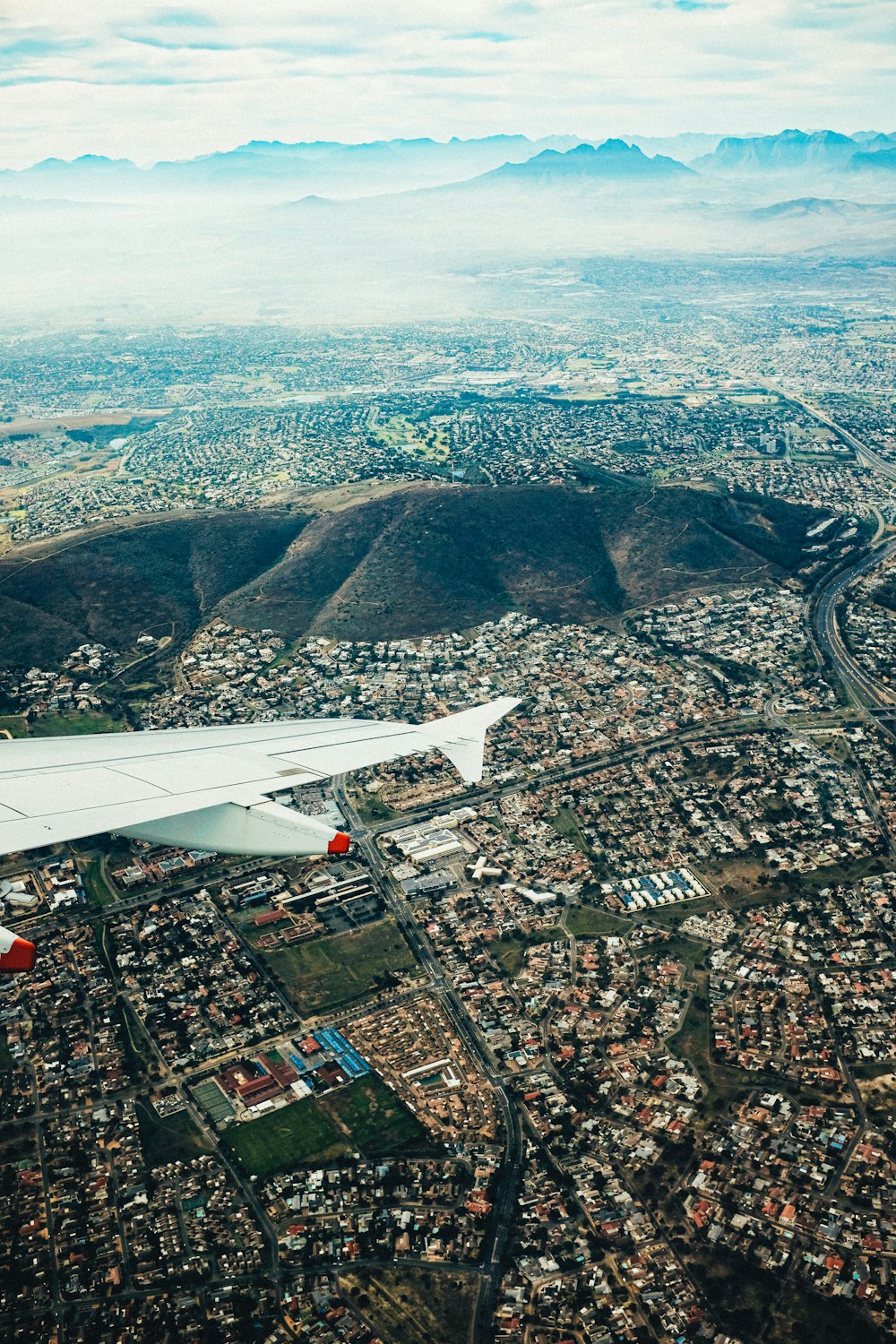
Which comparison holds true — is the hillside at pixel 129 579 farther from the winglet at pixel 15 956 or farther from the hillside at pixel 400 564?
the winglet at pixel 15 956

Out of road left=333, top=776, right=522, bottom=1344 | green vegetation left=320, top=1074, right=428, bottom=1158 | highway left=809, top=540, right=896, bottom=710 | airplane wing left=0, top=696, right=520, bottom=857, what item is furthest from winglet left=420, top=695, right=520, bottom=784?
highway left=809, top=540, right=896, bottom=710

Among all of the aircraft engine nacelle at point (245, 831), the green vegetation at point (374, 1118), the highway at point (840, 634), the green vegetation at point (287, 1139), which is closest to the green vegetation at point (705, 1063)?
the green vegetation at point (374, 1118)

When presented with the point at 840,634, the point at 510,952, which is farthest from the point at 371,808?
the point at 840,634

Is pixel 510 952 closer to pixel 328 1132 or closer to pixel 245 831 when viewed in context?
pixel 328 1132

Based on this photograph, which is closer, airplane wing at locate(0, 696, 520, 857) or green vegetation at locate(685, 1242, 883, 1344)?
airplane wing at locate(0, 696, 520, 857)

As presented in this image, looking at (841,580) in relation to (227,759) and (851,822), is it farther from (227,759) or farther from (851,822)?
(227,759)

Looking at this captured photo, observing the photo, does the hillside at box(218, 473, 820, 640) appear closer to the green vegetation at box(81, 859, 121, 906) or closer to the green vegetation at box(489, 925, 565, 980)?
the green vegetation at box(81, 859, 121, 906)
